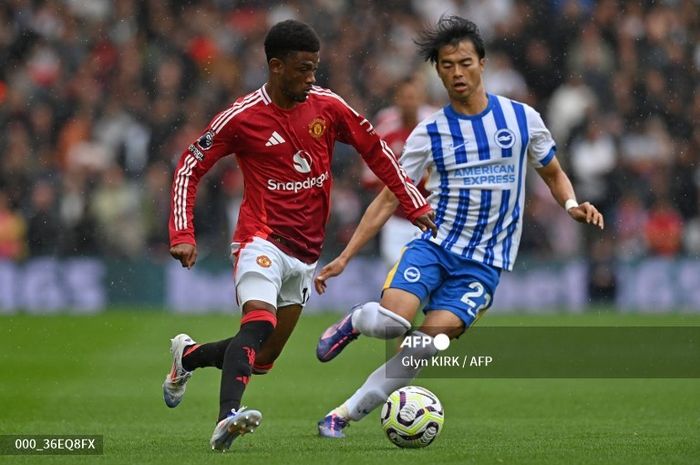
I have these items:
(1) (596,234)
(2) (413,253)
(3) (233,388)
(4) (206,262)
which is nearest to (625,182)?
(1) (596,234)

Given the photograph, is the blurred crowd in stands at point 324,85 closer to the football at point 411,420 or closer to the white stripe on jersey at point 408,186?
the white stripe on jersey at point 408,186

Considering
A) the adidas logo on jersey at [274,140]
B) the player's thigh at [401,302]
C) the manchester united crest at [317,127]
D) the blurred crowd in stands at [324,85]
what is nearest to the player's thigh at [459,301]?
the player's thigh at [401,302]

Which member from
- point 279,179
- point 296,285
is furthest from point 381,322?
point 279,179

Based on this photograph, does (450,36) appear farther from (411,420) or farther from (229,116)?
(411,420)

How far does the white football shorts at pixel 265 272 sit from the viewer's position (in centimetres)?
761

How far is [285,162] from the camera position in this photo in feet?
25.6

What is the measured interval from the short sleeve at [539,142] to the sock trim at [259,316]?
1.89 m

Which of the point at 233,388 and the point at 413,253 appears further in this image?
the point at 413,253

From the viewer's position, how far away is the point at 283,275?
7875mm

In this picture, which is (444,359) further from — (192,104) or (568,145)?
(192,104)

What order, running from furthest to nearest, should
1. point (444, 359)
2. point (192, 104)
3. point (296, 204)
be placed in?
1. point (192, 104)
2. point (444, 359)
3. point (296, 204)

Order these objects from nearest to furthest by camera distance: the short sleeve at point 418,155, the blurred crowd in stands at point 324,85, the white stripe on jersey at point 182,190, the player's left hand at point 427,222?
the white stripe on jersey at point 182,190
the player's left hand at point 427,222
the short sleeve at point 418,155
the blurred crowd in stands at point 324,85

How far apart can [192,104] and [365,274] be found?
382cm

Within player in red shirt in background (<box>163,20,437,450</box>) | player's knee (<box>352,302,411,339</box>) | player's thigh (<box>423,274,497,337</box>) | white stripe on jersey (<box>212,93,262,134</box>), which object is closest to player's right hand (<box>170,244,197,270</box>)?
player in red shirt in background (<box>163,20,437,450</box>)
